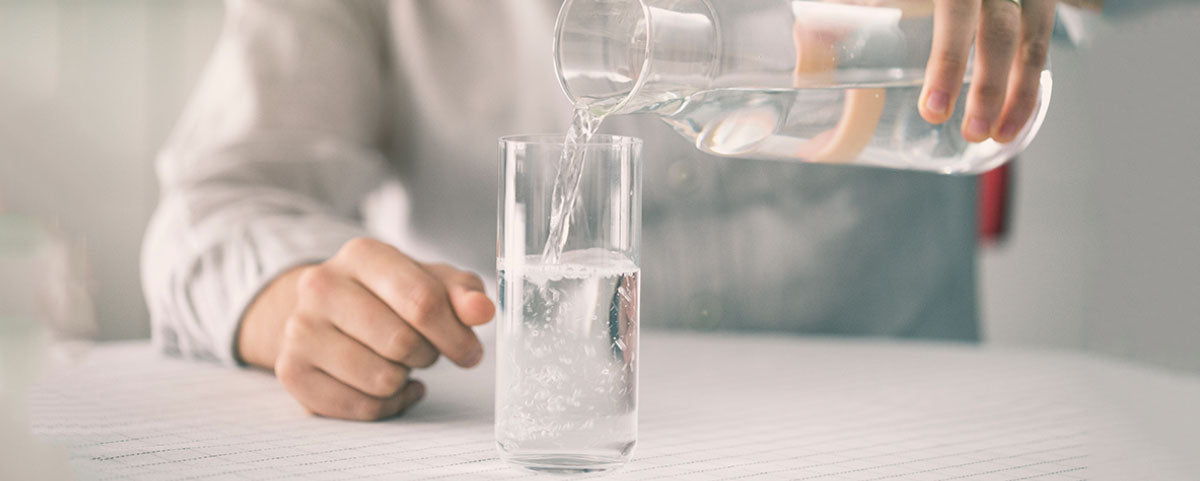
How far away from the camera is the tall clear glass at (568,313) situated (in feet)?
2.14

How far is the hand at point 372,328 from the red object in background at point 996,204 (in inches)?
88.4

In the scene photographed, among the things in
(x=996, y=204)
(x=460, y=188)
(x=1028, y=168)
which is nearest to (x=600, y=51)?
(x=460, y=188)

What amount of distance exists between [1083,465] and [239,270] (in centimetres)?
68

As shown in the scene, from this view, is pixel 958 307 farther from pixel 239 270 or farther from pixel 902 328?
pixel 239 270

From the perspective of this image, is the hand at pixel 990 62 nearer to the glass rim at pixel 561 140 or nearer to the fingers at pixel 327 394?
the glass rim at pixel 561 140

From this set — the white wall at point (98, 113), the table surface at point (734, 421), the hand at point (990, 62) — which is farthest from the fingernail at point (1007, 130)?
the white wall at point (98, 113)

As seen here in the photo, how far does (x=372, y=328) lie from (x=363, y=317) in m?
0.01

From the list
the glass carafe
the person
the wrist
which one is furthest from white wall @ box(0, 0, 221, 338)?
the glass carafe

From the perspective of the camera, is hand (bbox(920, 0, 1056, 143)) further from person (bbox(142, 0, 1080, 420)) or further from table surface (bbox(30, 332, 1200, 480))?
person (bbox(142, 0, 1080, 420))

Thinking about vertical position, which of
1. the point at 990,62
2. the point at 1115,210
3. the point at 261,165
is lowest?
the point at 1115,210

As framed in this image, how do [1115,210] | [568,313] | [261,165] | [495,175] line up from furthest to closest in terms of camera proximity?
[1115,210] → [495,175] → [261,165] → [568,313]

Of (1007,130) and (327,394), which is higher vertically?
(1007,130)

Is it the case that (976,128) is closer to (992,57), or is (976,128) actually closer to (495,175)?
A: (992,57)

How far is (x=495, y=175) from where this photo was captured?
54.1 inches
